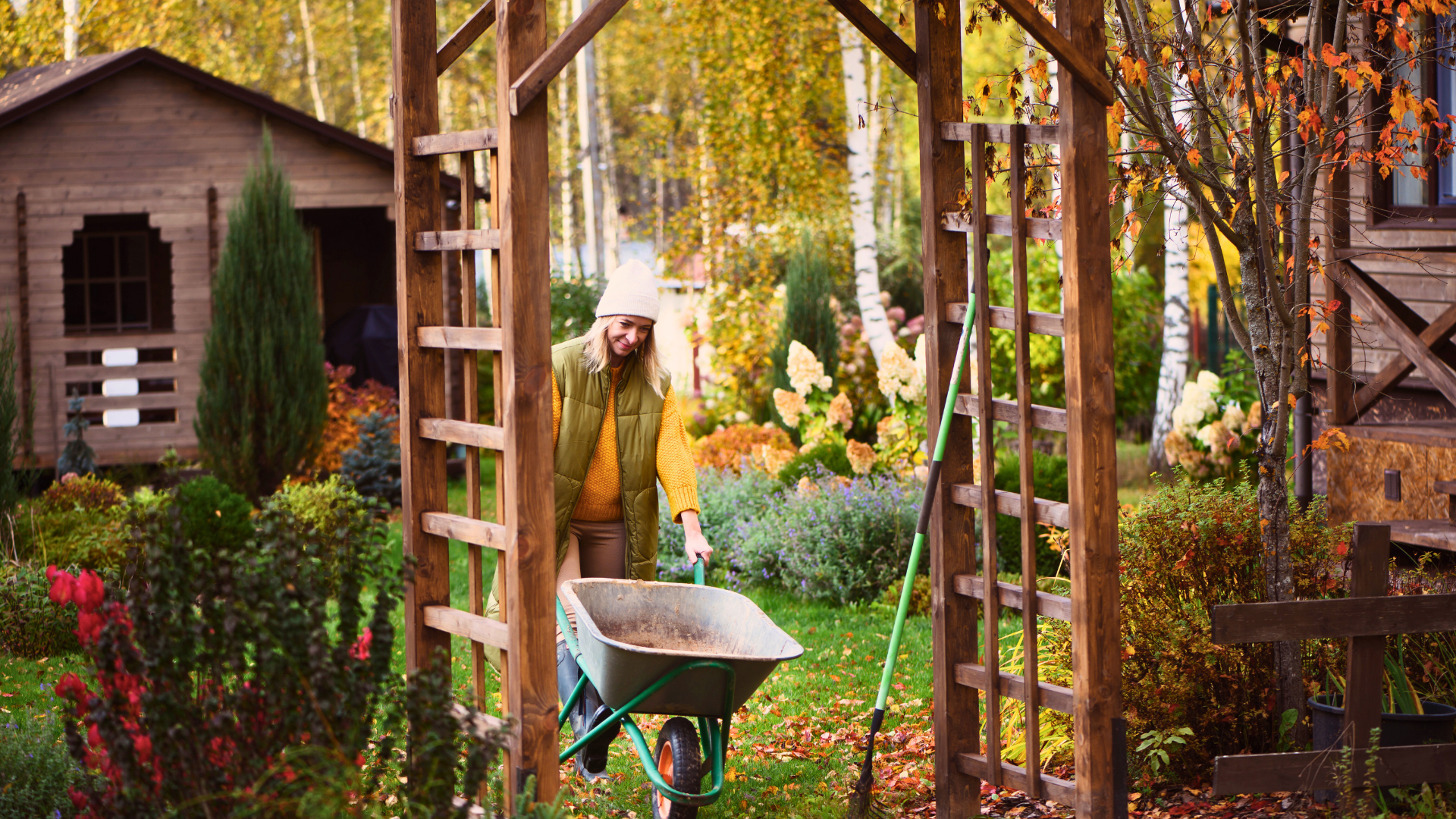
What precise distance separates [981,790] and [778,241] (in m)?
11.3

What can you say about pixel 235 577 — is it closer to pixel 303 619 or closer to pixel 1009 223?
pixel 303 619

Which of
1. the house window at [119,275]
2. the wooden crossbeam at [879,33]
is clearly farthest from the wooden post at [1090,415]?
the house window at [119,275]

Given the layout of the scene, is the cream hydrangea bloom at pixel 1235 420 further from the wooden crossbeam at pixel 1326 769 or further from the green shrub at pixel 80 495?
the green shrub at pixel 80 495

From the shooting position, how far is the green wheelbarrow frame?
3.58 metres

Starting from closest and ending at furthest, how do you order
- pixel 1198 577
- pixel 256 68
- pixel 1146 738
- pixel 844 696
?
1. pixel 1146 738
2. pixel 1198 577
3. pixel 844 696
4. pixel 256 68

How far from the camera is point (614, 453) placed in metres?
4.49

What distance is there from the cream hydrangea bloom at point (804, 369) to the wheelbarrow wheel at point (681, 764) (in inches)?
237

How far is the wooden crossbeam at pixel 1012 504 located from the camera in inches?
144

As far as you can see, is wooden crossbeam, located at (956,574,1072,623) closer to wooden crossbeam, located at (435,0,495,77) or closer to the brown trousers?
the brown trousers

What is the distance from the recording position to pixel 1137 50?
443 centimetres

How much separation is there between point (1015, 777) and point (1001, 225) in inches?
66.0

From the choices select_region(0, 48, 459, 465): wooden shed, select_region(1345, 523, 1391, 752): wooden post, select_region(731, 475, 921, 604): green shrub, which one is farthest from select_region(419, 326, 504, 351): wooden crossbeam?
select_region(0, 48, 459, 465): wooden shed

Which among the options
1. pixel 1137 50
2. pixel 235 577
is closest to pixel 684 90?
pixel 1137 50

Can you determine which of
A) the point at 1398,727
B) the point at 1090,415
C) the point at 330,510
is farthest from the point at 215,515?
the point at 1398,727
